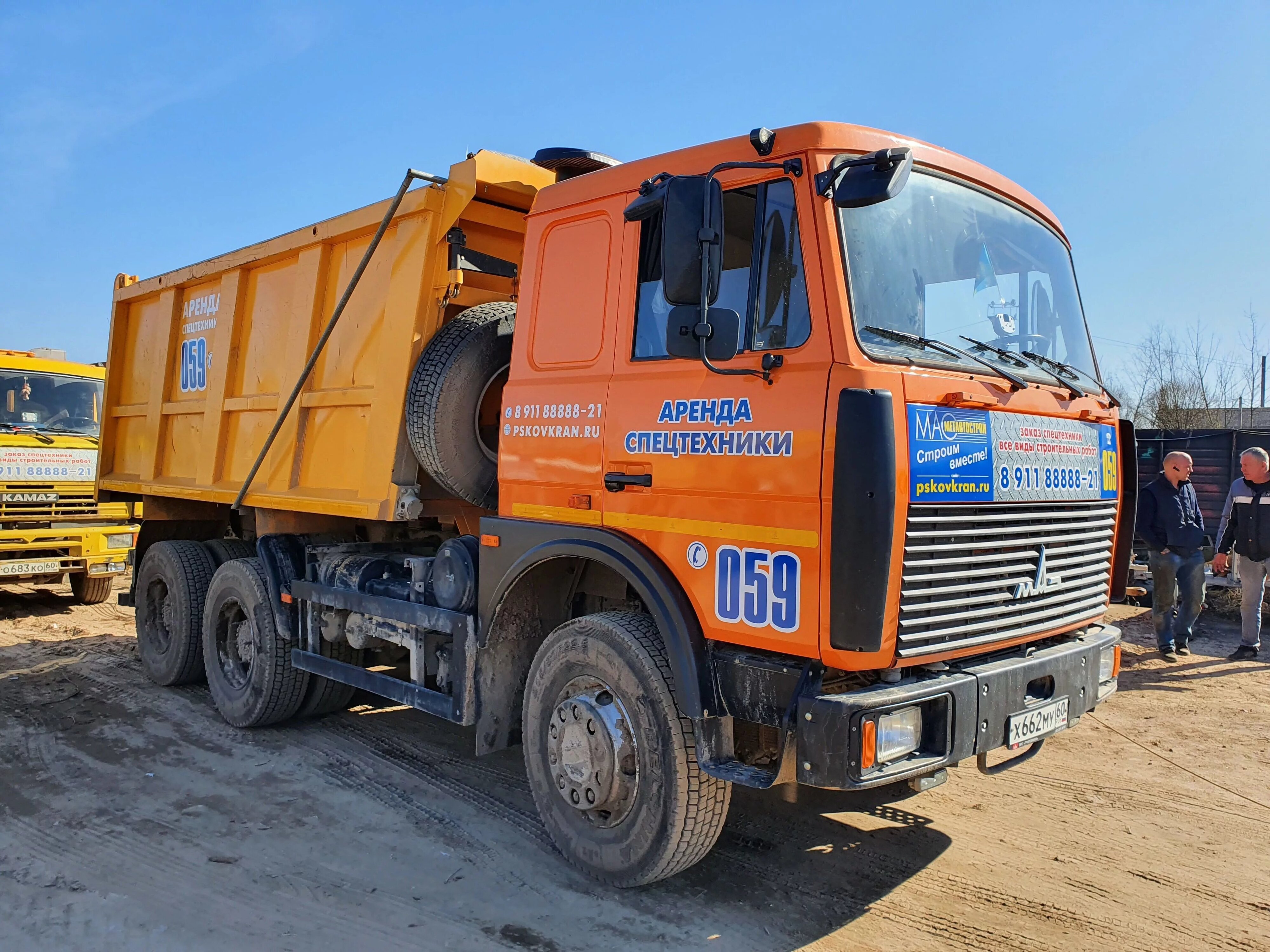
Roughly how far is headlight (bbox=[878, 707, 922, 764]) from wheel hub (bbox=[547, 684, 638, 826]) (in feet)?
3.22

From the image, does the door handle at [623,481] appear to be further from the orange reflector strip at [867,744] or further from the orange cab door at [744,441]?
the orange reflector strip at [867,744]

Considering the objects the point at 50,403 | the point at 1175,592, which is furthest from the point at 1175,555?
the point at 50,403

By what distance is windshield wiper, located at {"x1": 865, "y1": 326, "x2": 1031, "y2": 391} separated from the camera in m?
3.11

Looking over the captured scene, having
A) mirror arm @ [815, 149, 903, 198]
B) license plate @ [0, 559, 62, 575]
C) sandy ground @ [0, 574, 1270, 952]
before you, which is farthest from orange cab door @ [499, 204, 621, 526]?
license plate @ [0, 559, 62, 575]

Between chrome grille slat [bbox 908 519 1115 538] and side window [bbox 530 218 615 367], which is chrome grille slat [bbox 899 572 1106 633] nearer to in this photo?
chrome grille slat [bbox 908 519 1115 538]

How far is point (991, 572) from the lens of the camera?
10.6 ft

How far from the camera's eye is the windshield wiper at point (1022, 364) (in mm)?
3473

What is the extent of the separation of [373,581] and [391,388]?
3.65 feet

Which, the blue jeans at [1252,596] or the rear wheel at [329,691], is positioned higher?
the blue jeans at [1252,596]

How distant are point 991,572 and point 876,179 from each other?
1400 millimetres

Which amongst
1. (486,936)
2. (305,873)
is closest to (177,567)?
(305,873)

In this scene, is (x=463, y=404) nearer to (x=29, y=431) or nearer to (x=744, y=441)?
(x=744, y=441)

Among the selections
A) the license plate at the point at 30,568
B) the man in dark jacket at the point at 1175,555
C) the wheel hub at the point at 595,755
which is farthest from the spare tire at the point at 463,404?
the license plate at the point at 30,568

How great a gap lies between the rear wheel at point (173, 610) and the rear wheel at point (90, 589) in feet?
12.1
